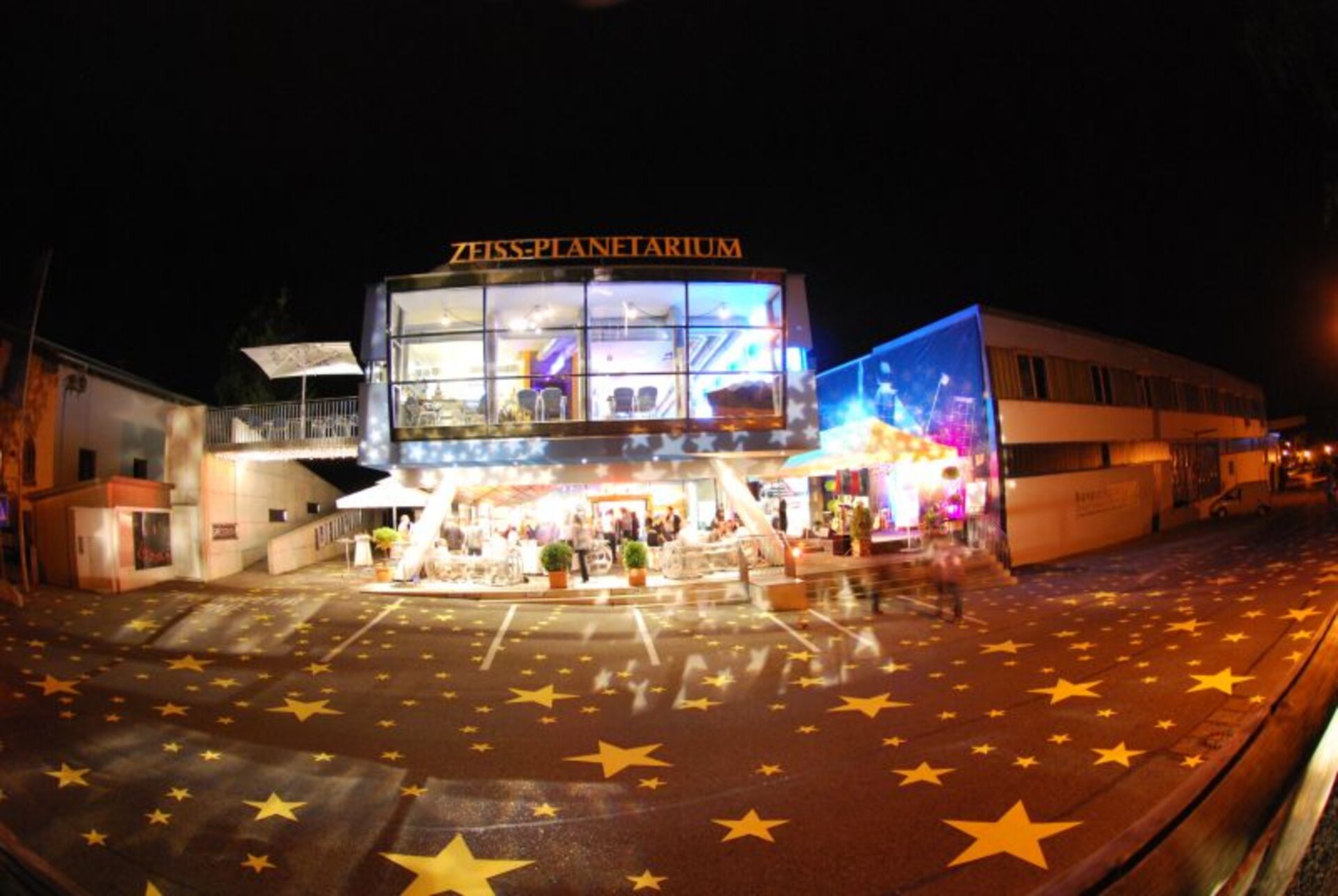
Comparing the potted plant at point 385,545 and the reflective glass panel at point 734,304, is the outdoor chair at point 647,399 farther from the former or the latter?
the potted plant at point 385,545

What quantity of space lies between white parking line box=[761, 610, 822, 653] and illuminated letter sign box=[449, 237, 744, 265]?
27.7ft

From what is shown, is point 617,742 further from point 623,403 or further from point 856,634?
point 623,403

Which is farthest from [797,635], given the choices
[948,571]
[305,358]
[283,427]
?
[283,427]

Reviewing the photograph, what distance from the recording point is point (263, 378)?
84.1 ft

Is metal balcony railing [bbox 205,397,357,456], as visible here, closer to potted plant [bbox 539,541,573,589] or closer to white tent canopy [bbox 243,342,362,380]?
white tent canopy [bbox 243,342,362,380]

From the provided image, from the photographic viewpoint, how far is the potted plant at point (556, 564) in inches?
584

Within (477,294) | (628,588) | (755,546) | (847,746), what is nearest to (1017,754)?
(847,746)

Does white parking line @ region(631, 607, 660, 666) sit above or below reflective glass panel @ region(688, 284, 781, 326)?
below

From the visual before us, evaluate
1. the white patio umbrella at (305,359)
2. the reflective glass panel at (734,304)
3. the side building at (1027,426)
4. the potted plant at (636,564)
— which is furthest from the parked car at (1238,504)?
the white patio umbrella at (305,359)

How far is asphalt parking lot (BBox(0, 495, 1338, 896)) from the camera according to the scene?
4.25m

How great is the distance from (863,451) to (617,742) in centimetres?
1255

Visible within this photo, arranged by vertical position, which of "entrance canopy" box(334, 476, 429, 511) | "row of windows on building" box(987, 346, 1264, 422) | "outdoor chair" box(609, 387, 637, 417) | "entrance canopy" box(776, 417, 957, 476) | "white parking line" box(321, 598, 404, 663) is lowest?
"white parking line" box(321, 598, 404, 663)

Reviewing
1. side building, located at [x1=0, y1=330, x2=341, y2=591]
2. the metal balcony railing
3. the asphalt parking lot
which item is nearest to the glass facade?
the metal balcony railing

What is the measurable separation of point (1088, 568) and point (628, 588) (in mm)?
12864
